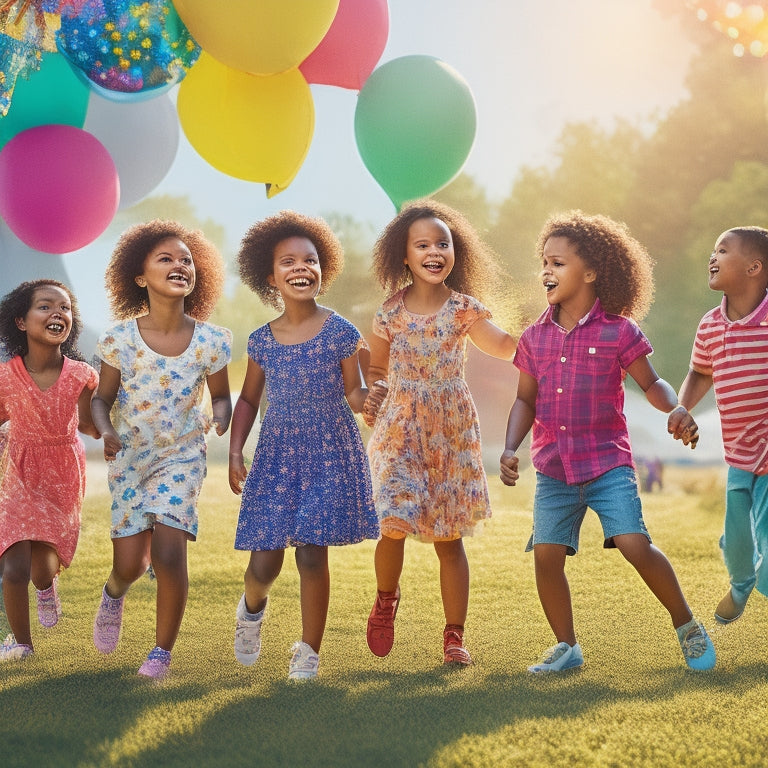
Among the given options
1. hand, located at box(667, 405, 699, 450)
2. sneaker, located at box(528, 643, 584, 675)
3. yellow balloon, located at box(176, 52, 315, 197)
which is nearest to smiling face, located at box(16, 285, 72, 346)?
yellow balloon, located at box(176, 52, 315, 197)

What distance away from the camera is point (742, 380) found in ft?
11.5

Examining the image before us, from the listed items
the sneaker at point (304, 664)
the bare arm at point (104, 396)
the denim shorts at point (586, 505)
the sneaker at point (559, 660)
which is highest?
the bare arm at point (104, 396)

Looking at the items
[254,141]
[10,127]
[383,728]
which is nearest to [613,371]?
[383,728]

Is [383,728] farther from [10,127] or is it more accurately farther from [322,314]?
[10,127]

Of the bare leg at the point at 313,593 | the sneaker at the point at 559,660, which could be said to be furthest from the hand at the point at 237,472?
Result: the sneaker at the point at 559,660

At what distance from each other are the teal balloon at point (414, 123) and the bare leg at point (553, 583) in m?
1.66

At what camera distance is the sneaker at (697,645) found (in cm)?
329

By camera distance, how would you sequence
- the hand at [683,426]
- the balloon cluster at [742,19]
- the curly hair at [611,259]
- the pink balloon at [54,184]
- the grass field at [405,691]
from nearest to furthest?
the grass field at [405,691]
the hand at [683,426]
the curly hair at [611,259]
the pink balloon at [54,184]
the balloon cluster at [742,19]

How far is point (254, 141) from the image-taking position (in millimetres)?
4023

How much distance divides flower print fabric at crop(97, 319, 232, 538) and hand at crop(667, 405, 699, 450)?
4.86ft

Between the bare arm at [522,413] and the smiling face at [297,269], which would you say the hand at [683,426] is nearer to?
the bare arm at [522,413]

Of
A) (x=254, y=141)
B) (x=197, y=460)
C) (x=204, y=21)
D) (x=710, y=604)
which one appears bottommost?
(x=710, y=604)

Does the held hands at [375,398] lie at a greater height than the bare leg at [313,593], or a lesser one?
greater

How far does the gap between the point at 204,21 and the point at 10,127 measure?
109 cm
